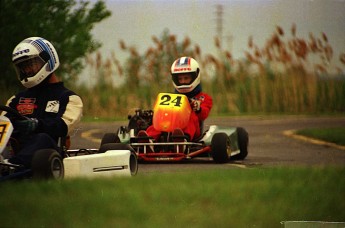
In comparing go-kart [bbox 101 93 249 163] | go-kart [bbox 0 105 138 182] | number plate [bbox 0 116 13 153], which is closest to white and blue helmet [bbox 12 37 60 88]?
go-kart [bbox 0 105 138 182]

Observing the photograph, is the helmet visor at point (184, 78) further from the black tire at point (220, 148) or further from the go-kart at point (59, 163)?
the go-kart at point (59, 163)

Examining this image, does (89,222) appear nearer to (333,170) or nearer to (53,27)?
(333,170)

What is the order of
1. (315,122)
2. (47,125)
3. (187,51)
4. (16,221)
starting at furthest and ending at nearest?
(187,51) < (315,122) < (47,125) < (16,221)

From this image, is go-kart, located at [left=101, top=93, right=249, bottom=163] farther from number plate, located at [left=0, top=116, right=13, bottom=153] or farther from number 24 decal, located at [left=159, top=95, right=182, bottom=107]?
number plate, located at [left=0, top=116, right=13, bottom=153]

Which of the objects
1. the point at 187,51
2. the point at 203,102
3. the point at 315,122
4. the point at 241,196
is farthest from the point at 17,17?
the point at 241,196

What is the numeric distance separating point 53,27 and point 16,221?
1138 centimetres

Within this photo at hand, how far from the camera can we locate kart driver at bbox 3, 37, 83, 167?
860cm

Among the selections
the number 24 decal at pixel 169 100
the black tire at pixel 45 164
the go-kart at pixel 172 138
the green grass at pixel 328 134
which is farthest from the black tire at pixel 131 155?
the green grass at pixel 328 134

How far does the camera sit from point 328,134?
1417cm

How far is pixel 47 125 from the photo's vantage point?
28.5 ft

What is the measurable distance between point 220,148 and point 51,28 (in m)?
7.10

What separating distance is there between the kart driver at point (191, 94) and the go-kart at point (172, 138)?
0.28 ft

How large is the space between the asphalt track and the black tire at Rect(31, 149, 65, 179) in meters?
2.23

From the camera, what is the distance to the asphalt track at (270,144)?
1116 centimetres
